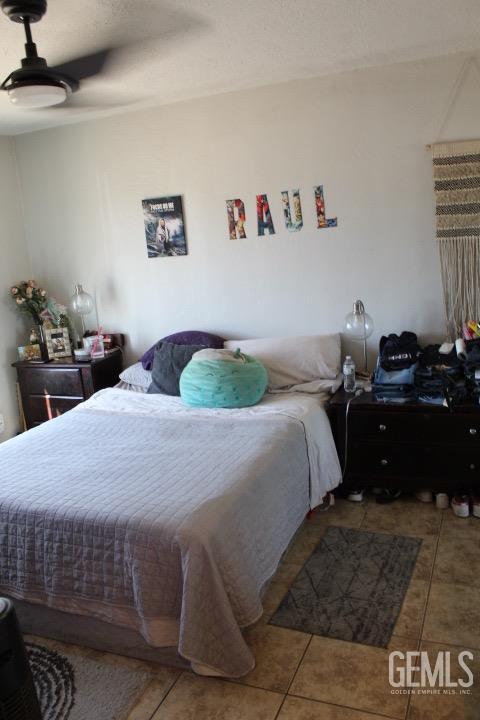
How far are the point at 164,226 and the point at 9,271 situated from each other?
4.08ft

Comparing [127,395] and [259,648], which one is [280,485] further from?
[127,395]

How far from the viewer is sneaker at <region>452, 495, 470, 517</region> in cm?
288

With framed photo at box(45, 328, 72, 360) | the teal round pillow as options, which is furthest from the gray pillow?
framed photo at box(45, 328, 72, 360)

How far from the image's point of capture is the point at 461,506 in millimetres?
2883

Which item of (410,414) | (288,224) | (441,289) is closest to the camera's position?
(410,414)

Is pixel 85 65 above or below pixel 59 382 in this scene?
above

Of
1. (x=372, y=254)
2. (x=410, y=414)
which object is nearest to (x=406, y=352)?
(x=410, y=414)

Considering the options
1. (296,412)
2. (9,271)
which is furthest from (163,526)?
(9,271)

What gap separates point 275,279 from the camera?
11.9ft

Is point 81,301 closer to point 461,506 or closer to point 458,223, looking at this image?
point 458,223

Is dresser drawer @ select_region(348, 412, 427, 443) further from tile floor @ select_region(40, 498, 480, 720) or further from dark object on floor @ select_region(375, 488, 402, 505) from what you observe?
tile floor @ select_region(40, 498, 480, 720)

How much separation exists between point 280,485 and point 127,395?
141 centimetres

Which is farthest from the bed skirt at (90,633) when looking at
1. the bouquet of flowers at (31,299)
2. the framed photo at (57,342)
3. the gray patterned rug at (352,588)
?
the bouquet of flowers at (31,299)

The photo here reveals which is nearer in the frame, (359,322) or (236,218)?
(359,322)
